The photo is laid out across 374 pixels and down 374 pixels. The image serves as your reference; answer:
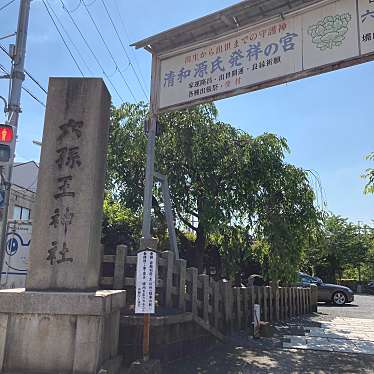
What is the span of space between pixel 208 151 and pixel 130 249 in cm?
365

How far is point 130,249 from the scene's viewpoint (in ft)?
Result: 29.3

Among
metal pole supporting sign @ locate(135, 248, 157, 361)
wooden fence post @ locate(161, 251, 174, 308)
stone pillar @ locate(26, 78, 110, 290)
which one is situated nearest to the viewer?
metal pole supporting sign @ locate(135, 248, 157, 361)

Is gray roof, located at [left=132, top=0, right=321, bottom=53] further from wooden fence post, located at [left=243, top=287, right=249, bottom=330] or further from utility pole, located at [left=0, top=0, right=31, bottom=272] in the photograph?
wooden fence post, located at [left=243, top=287, right=249, bottom=330]

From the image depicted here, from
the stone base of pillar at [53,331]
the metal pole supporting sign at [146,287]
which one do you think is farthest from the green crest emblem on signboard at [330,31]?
the stone base of pillar at [53,331]

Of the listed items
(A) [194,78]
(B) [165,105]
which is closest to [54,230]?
(B) [165,105]

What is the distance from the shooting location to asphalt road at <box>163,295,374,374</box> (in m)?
6.95

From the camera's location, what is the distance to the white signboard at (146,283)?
20.1ft

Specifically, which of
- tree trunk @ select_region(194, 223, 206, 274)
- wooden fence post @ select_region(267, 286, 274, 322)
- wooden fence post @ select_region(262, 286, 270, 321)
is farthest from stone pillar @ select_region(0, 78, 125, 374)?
wooden fence post @ select_region(267, 286, 274, 322)

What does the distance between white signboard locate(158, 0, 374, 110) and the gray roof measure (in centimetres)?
18

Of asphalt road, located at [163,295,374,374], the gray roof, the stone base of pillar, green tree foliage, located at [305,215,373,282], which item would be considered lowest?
asphalt road, located at [163,295,374,374]

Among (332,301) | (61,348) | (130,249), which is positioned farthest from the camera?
(332,301)

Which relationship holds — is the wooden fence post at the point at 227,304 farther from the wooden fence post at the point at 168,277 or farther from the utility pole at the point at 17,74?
the utility pole at the point at 17,74

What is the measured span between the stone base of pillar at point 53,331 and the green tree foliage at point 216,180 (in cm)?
551

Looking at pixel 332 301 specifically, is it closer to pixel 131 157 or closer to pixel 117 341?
pixel 131 157
